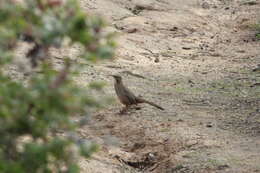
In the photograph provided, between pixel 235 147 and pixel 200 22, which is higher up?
pixel 235 147

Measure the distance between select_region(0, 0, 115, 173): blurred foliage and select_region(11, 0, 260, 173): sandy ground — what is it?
0.40 m

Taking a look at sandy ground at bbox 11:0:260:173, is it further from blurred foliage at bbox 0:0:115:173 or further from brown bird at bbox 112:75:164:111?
blurred foliage at bbox 0:0:115:173

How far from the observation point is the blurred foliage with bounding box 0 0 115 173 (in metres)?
2.75

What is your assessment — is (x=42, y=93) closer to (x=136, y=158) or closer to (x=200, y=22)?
(x=136, y=158)

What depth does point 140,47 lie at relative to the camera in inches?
454

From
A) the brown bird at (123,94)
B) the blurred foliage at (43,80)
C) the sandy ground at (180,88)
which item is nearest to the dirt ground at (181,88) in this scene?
the sandy ground at (180,88)

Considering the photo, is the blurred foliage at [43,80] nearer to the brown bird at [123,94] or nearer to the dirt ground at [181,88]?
the dirt ground at [181,88]

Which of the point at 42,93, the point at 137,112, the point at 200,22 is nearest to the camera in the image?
the point at 42,93

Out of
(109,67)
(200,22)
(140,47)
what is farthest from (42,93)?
(200,22)

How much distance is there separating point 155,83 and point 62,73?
6777 mm

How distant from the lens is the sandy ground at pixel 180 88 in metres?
6.53

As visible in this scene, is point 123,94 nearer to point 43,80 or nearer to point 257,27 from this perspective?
point 43,80

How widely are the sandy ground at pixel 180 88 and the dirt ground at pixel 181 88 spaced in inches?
0.4

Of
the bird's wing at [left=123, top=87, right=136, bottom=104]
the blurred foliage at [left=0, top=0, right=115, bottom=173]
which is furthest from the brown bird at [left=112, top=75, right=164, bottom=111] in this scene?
the blurred foliage at [left=0, top=0, right=115, bottom=173]
